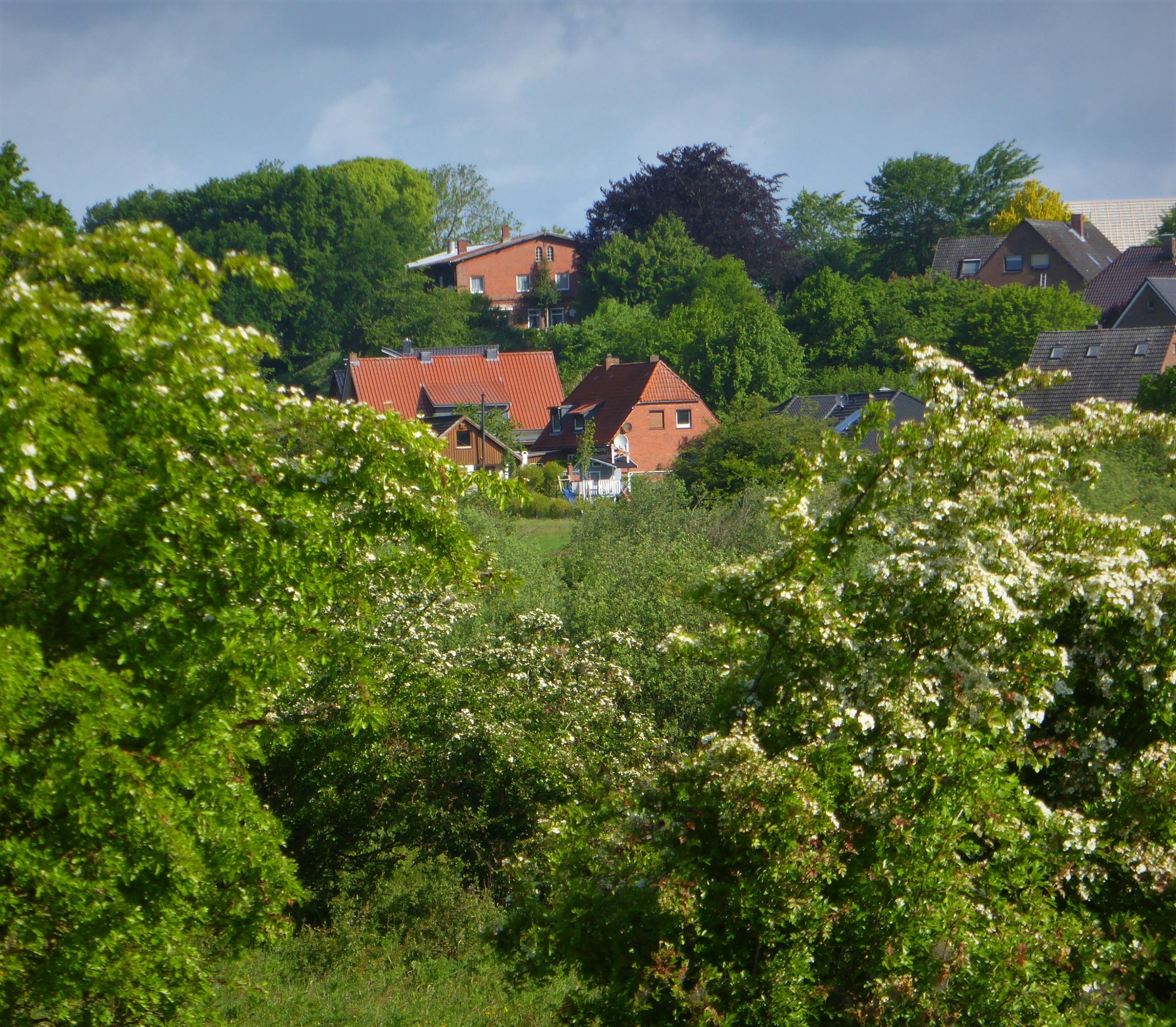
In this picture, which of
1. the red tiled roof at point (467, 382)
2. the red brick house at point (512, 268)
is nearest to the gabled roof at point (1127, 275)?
the red tiled roof at point (467, 382)

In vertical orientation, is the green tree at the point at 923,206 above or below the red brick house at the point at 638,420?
above

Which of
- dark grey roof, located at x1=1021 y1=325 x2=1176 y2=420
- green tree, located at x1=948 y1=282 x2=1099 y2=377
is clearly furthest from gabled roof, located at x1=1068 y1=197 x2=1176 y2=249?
dark grey roof, located at x1=1021 y1=325 x2=1176 y2=420

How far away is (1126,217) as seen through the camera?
108625mm

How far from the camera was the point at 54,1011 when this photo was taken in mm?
5887

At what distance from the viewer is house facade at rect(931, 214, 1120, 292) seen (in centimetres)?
7144

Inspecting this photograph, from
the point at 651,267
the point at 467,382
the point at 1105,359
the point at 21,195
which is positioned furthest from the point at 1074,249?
the point at 21,195

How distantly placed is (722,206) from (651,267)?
6117mm

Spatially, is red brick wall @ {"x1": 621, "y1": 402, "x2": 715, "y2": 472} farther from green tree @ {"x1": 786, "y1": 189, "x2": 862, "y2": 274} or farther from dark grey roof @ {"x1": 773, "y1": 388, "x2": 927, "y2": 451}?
green tree @ {"x1": 786, "y1": 189, "x2": 862, "y2": 274}

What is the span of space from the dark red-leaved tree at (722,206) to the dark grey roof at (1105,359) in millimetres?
26359

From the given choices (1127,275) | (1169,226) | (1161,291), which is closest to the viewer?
(1161,291)

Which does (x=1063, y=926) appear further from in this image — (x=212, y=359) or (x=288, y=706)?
(x=288, y=706)

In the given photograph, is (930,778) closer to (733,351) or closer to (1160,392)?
(1160,392)

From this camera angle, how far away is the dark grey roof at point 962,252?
74562 mm

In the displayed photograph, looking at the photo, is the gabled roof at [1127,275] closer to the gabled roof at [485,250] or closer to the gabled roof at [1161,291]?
the gabled roof at [1161,291]
